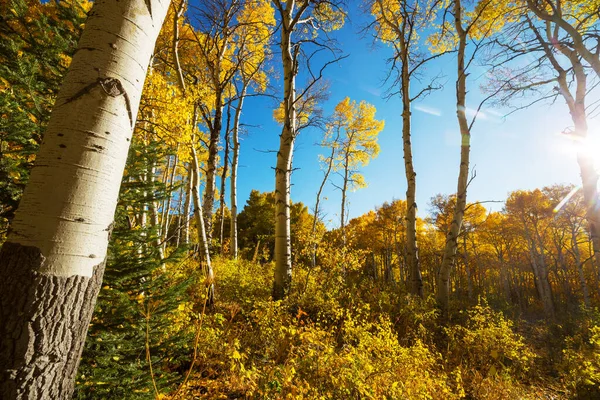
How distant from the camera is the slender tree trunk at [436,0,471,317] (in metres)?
5.75

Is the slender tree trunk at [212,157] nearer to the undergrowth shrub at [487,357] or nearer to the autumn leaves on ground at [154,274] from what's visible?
the autumn leaves on ground at [154,274]

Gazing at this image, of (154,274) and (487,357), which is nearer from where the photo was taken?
(154,274)

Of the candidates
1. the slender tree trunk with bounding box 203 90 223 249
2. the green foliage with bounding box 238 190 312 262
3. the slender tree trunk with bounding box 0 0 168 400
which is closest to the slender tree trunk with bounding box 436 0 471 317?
the slender tree trunk with bounding box 203 90 223 249

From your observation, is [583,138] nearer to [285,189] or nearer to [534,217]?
[285,189]

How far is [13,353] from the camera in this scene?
739 mm

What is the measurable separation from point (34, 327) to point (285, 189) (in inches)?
150

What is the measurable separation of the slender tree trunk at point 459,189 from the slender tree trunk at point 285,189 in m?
3.72

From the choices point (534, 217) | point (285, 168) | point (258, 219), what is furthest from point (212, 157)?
point (534, 217)

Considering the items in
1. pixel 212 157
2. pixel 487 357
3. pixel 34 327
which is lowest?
pixel 487 357

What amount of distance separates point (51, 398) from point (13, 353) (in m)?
0.19

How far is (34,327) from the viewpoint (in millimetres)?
773

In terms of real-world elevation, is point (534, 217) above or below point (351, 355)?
above

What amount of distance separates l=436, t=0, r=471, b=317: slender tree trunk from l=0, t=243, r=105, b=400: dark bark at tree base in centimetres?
639

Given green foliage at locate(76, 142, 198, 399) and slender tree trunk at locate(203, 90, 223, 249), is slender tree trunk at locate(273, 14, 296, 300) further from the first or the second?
green foliage at locate(76, 142, 198, 399)
